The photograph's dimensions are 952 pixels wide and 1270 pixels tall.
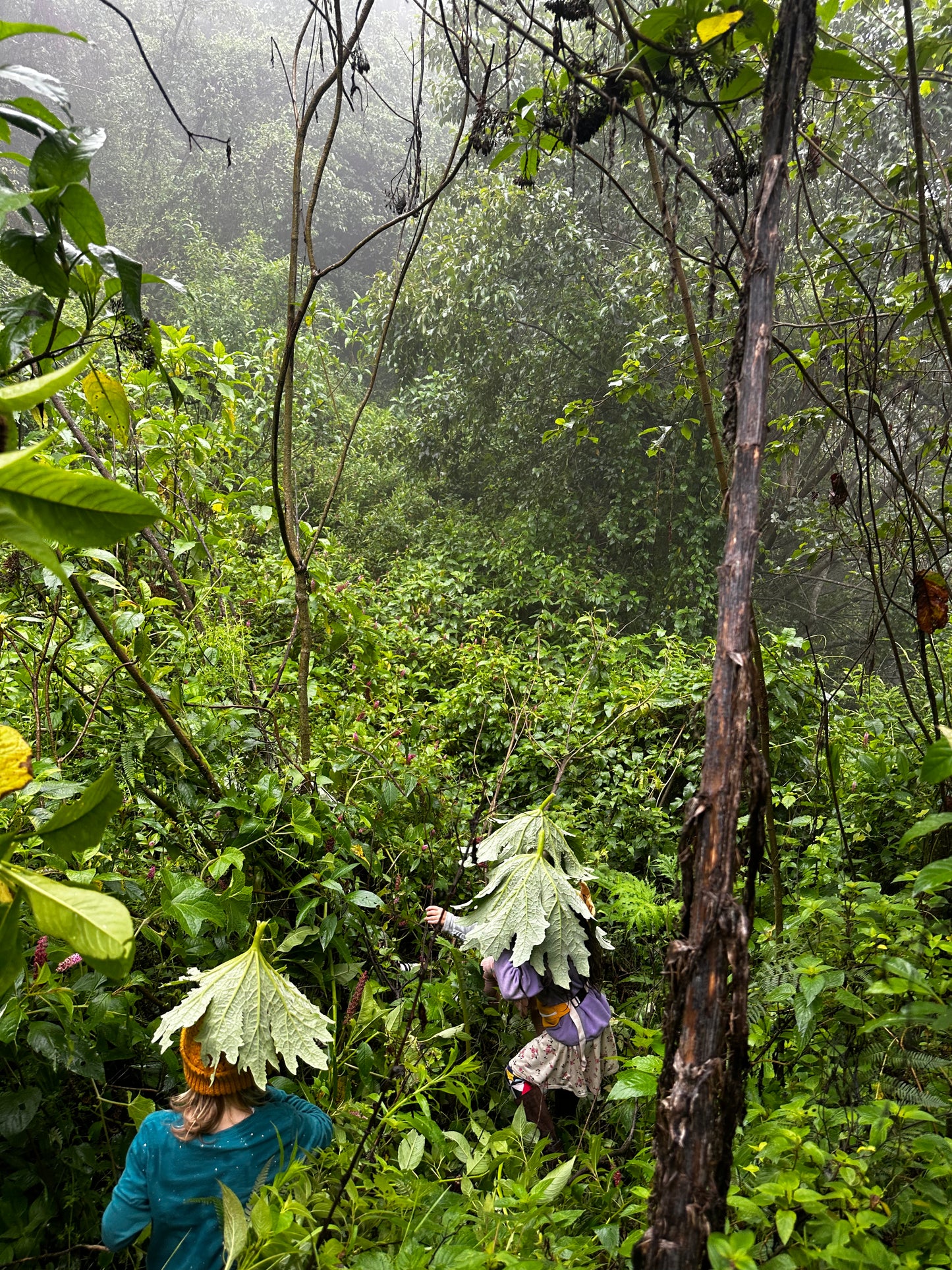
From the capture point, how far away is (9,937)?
508 millimetres

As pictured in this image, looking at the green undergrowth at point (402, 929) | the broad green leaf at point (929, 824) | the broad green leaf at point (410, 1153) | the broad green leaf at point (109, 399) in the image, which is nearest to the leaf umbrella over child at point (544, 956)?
the green undergrowth at point (402, 929)

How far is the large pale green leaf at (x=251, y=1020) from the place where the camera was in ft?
3.96

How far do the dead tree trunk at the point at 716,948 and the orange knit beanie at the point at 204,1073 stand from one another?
1020 mm

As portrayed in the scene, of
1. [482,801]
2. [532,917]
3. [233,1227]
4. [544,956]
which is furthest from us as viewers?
[482,801]

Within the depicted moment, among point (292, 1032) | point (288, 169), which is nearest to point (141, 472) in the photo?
point (292, 1032)

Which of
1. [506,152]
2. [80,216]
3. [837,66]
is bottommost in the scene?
[80,216]

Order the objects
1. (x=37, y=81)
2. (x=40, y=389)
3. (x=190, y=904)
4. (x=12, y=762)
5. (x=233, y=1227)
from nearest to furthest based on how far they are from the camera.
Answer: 1. (x=40, y=389)
2. (x=12, y=762)
3. (x=37, y=81)
4. (x=233, y=1227)
5. (x=190, y=904)

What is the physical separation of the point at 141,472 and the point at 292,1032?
1825 millimetres

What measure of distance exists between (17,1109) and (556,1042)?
137cm

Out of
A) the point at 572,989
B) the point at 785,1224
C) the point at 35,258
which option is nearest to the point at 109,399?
the point at 35,258

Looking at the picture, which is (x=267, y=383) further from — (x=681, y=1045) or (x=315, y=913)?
(x=681, y=1045)

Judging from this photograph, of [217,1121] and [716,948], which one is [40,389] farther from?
[217,1121]

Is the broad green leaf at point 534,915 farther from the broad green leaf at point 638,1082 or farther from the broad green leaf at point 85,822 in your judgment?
the broad green leaf at point 85,822

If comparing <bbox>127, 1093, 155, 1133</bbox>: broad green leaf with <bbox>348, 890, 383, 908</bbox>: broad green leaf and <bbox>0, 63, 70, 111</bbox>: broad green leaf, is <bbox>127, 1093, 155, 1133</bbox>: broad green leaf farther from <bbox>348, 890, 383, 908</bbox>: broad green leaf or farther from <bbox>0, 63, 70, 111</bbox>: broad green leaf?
<bbox>0, 63, 70, 111</bbox>: broad green leaf
